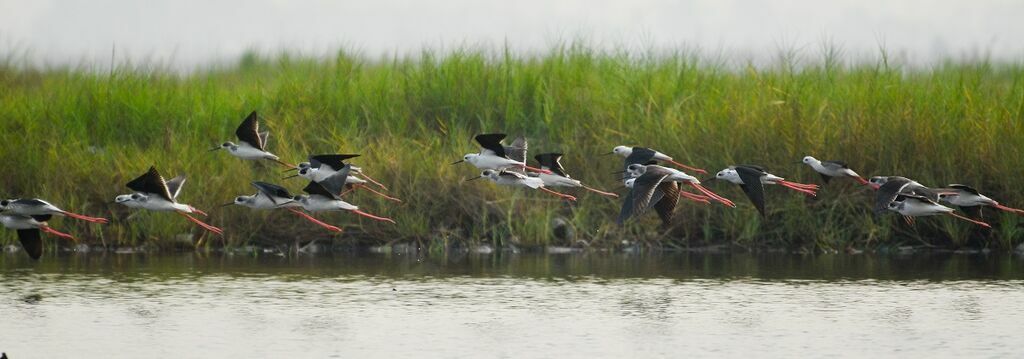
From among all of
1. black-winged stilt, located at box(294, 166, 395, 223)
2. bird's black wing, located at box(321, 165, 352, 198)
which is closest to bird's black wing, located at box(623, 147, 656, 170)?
black-winged stilt, located at box(294, 166, 395, 223)

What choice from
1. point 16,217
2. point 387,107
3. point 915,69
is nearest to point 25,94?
point 387,107

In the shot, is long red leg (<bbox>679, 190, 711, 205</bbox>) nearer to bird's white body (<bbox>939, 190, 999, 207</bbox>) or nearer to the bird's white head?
the bird's white head

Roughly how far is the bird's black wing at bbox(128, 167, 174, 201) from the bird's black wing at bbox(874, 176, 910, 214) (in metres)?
5.49

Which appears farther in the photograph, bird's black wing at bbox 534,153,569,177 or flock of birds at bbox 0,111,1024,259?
bird's black wing at bbox 534,153,569,177

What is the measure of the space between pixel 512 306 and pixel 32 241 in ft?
14.1

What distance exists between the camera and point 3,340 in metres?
10.3

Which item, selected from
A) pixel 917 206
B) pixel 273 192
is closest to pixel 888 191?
pixel 917 206

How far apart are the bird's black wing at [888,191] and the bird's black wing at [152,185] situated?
216 inches

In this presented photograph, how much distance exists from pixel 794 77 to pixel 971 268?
4.29 m

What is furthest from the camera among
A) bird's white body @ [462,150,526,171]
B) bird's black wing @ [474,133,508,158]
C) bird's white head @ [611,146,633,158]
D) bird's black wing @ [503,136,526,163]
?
bird's white head @ [611,146,633,158]

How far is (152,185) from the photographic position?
13.4 metres

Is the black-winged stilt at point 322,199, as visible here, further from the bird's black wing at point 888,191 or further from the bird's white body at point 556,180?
the bird's black wing at point 888,191

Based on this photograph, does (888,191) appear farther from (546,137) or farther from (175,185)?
(175,185)

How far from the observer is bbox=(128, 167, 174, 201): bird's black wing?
43.2ft
